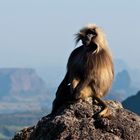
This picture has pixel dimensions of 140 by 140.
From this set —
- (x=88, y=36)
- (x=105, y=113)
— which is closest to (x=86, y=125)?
(x=105, y=113)

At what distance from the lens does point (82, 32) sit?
15.9 metres

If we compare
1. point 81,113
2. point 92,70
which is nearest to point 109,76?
point 92,70

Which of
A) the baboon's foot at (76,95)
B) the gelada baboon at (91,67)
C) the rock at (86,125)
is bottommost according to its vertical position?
the rock at (86,125)

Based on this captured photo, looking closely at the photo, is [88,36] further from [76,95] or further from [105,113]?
[105,113]

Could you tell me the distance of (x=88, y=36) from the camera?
51.4ft

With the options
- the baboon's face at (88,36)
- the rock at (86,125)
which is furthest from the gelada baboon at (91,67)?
the rock at (86,125)

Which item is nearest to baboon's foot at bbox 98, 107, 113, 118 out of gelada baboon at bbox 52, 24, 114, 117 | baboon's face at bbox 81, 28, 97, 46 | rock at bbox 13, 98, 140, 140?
rock at bbox 13, 98, 140, 140

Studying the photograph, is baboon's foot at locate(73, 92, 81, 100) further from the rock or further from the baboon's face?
the baboon's face

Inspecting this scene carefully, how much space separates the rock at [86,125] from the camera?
13125mm

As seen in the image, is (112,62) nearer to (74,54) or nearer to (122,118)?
(74,54)

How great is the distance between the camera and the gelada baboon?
15.6 metres

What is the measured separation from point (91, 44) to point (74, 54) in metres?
0.72

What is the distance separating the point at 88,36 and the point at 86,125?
3.05 meters

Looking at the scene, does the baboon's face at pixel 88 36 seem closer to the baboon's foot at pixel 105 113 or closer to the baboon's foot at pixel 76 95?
the baboon's foot at pixel 76 95
